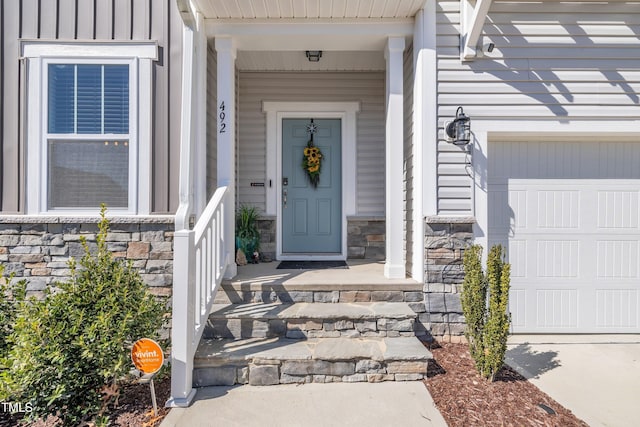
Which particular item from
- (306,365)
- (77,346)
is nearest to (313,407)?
(306,365)

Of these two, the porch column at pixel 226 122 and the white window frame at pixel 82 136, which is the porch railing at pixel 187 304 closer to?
the porch column at pixel 226 122

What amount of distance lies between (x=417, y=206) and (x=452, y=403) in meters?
1.55

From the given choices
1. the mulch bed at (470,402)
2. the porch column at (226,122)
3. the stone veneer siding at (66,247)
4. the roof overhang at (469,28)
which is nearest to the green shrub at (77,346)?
the mulch bed at (470,402)

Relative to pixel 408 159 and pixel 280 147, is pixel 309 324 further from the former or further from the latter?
pixel 280 147

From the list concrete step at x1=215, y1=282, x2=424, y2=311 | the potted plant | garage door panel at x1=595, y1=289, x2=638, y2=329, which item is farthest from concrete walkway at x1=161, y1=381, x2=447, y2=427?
garage door panel at x1=595, y1=289, x2=638, y2=329

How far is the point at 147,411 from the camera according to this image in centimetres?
206

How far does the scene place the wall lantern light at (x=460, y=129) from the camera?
113 inches

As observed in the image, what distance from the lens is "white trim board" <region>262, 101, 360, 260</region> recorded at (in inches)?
168

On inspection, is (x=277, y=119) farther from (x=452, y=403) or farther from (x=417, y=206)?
(x=452, y=403)

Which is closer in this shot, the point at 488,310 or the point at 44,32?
the point at 488,310

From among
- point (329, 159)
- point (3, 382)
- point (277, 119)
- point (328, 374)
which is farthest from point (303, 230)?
point (3, 382)

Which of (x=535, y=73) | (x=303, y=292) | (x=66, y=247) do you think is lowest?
(x=303, y=292)

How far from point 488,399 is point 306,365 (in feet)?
3.81

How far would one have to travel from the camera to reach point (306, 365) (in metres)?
2.31
